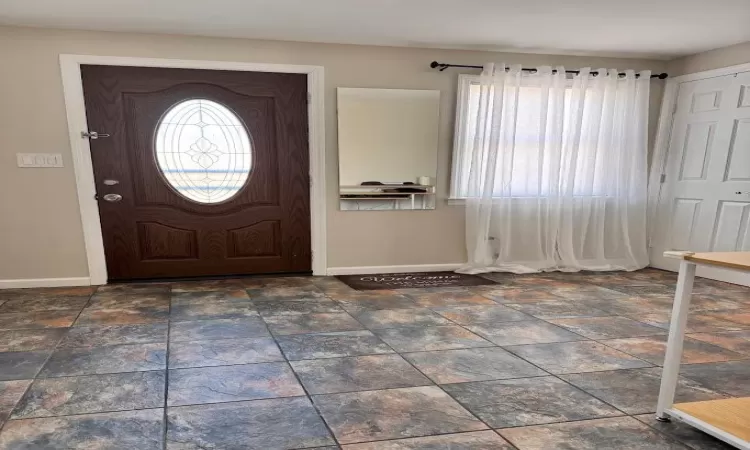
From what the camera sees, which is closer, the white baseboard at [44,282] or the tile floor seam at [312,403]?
the tile floor seam at [312,403]

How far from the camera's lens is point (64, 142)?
334 cm

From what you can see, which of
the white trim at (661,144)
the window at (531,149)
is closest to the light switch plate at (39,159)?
the window at (531,149)

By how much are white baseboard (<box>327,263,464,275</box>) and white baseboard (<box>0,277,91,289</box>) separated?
1.98m

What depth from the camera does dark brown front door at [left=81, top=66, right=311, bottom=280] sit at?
343 centimetres

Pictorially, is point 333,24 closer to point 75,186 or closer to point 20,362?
point 75,186

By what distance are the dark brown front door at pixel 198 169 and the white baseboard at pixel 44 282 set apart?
8.7 inches

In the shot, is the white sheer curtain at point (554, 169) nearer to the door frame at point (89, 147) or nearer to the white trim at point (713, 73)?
the white trim at point (713, 73)

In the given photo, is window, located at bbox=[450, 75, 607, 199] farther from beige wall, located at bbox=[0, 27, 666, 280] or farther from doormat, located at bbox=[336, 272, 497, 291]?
doormat, located at bbox=[336, 272, 497, 291]

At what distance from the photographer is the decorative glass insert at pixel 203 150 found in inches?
138

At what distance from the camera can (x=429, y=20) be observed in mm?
3074

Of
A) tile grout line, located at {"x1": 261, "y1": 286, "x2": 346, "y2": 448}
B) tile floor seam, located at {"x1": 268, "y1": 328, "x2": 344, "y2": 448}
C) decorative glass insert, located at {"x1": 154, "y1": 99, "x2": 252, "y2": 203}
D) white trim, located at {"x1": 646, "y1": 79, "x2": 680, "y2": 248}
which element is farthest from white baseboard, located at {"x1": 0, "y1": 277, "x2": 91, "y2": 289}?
white trim, located at {"x1": 646, "y1": 79, "x2": 680, "y2": 248}

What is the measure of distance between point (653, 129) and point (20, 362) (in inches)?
203

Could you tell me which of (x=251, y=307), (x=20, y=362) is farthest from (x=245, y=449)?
(x=251, y=307)

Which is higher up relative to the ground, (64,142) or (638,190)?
(64,142)
